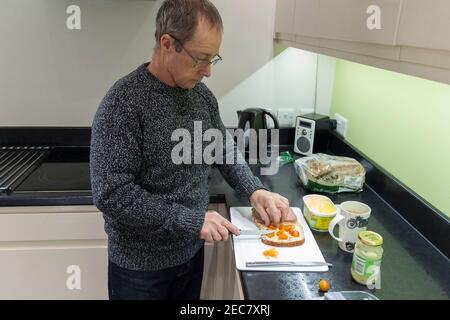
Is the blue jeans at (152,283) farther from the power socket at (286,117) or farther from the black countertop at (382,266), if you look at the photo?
the power socket at (286,117)

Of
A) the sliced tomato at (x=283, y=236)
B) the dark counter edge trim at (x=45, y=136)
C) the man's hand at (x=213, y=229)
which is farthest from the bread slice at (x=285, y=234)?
the dark counter edge trim at (x=45, y=136)

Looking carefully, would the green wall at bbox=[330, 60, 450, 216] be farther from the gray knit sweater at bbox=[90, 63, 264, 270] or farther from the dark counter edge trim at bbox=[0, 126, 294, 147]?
the dark counter edge trim at bbox=[0, 126, 294, 147]

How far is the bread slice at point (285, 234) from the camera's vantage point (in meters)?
1.01

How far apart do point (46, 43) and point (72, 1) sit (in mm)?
216

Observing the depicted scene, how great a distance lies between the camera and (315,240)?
41.6 inches

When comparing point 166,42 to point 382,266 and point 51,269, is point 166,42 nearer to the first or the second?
point 382,266

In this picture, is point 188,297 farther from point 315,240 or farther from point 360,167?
point 360,167

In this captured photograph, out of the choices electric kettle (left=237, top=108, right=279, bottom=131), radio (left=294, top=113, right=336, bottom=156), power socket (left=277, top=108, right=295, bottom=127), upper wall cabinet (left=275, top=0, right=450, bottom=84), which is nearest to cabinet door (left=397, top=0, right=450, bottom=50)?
upper wall cabinet (left=275, top=0, right=450, bottom=84)

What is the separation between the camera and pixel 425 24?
2.20 ft

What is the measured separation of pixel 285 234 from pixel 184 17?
0.64 m

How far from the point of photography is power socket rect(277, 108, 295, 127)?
1788 millimetres

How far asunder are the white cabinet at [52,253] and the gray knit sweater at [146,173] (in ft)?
1.11

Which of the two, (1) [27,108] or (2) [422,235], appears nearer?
(2) [422,235]
